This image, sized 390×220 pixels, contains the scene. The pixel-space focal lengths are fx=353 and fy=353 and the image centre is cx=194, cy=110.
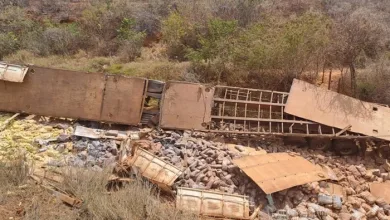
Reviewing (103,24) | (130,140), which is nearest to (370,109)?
(130,140)

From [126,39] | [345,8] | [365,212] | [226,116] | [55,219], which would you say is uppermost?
[345,8]

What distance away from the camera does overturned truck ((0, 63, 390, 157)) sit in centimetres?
834

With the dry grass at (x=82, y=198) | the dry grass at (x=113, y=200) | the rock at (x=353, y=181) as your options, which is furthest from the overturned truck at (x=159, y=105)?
the dry grass at (x=113, y=200)

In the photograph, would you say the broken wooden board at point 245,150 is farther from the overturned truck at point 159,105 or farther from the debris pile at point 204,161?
the overturned truck at point 159,105

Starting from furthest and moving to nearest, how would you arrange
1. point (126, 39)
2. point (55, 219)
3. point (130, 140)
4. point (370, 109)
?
point (126, 39) < point (370, 109) < point (130, 140) < point (55, 219)

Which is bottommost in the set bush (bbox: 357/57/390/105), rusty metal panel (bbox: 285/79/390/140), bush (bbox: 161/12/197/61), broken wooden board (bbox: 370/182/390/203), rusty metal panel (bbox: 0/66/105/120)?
broken wooden board (bbox: 370/182/390/203)

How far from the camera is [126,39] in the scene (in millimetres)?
14242

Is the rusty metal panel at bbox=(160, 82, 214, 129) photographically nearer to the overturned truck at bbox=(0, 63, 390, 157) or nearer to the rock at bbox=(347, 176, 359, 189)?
the overturned truck at bbox=(0, 63, 390, 157)

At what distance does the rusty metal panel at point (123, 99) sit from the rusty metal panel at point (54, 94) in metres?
0.19

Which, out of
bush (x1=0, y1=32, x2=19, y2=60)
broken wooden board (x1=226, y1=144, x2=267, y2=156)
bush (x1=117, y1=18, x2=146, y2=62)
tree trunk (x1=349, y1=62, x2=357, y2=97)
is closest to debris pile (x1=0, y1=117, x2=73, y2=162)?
broken wooden board (x1=226, y1=144, x2=267, y2=156)

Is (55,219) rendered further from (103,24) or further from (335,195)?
(103,24)

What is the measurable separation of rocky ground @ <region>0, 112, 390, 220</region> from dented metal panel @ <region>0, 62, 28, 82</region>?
38.6 inches

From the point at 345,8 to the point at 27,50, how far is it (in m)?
13.4

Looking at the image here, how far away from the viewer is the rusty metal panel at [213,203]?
588cm
